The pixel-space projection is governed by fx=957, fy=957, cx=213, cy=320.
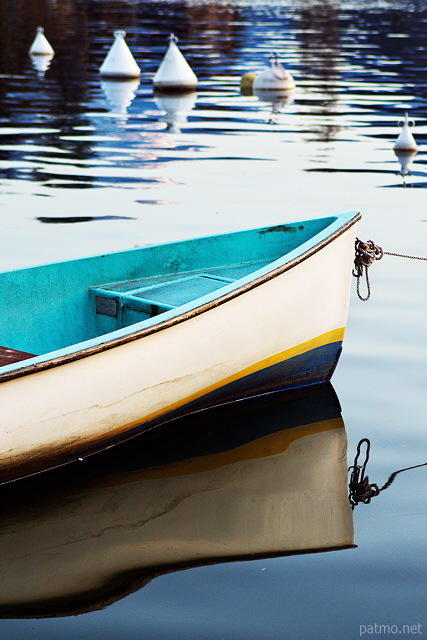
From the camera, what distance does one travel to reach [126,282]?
625 centimetres

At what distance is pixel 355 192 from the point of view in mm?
11352

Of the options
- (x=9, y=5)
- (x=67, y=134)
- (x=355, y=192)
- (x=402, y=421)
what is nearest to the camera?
(x=402, y=421)

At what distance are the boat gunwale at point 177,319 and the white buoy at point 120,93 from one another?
12.3 metres

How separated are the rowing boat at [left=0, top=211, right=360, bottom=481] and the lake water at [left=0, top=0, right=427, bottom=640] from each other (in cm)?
26

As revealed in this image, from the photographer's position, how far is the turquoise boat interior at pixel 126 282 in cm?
570

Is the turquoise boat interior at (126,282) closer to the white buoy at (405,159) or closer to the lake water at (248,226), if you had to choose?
the lake water at (248,226)

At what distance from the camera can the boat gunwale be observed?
→ 4.37 m

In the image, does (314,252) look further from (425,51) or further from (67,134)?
(425,51)

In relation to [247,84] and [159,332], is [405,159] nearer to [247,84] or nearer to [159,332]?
[247,84]

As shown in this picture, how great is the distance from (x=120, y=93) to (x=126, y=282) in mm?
14806

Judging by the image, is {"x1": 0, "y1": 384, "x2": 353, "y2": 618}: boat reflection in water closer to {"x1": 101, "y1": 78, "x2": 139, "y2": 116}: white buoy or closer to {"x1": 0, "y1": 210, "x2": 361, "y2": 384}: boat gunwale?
{"x1": 0, "y1": 210, "x2": 361, "y2": 384}: boat gunwale

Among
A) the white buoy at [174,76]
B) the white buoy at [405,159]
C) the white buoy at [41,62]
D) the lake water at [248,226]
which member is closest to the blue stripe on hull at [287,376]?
the lake water at [248,226]

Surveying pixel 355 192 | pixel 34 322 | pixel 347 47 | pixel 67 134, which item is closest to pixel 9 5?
pixel 347 47

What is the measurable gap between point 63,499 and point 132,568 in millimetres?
705
